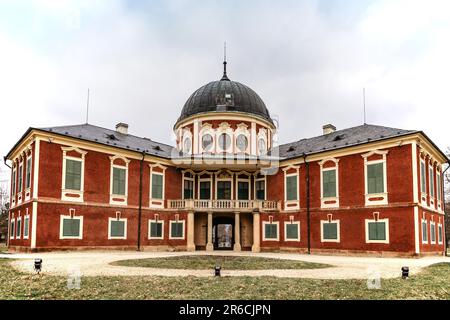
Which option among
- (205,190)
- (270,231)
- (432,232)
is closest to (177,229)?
(205,190)

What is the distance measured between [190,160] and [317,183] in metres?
10.0

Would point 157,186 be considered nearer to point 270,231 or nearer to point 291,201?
point 270,231

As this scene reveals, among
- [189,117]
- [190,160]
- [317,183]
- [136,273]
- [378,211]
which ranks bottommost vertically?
[136,273]

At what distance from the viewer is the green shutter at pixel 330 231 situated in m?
27.7

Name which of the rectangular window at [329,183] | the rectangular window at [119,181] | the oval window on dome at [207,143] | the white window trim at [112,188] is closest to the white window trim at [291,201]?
the rectangular window at [329,183]

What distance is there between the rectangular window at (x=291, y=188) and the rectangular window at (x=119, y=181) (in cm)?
1246

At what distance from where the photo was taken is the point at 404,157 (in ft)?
81.5

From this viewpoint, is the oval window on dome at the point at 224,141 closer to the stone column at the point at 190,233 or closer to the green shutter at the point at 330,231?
the stone column at the point at 190,233

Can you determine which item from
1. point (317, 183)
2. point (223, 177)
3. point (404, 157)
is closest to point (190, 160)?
point (223, 177)

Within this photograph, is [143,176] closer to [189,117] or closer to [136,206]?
[136,206]

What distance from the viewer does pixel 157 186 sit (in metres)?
31.3

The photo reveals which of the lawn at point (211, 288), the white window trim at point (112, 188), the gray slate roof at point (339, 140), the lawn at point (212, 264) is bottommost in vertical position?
the lawn at point (212, 264)

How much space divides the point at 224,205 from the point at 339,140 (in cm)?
1006
